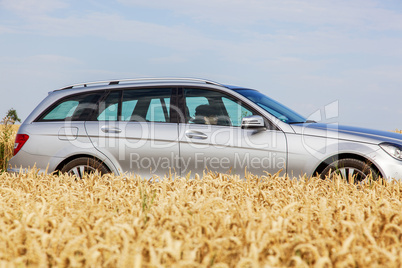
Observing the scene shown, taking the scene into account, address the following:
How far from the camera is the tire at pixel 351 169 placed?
19.6 feet

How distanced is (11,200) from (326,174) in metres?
4.02

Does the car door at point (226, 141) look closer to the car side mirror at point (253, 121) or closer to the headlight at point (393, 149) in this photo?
the car side mirror at point (253, 121)

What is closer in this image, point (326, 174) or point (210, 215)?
point (210, 215)

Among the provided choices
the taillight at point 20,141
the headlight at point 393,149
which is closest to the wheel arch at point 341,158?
the headlight at point 393,149

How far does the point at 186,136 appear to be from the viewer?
642 cm

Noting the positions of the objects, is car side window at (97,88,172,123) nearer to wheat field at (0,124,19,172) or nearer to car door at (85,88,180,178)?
car door at (85,88,180,178)

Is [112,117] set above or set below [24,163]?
above

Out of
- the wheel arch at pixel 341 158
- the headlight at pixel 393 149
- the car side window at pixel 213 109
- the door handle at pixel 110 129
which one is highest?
the car side window at pixel 213 109

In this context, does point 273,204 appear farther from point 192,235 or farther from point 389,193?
point 389,193

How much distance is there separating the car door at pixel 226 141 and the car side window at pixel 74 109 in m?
1.55

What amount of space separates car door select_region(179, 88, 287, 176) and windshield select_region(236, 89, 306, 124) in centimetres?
22

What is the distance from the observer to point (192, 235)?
293 centimetres

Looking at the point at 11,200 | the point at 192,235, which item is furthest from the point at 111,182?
the point at 192,235

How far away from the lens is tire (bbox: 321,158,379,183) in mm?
5961
